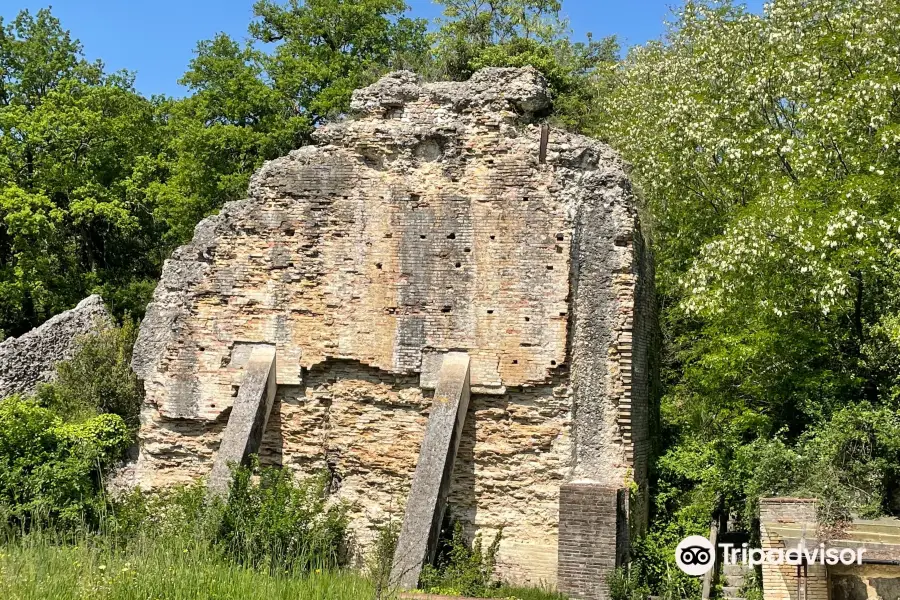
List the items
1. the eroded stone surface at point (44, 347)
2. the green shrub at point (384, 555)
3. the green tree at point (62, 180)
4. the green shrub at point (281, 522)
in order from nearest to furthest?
1. the green shrub at point (384, 555)
2. the green shrub at point (281, 522)
3. the eroded stone surface at point (44, 347)
4. the green tree at point (62, 180)

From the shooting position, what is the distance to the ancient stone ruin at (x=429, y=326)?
9523 mm

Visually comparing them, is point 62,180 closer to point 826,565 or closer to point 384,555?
point 384,555

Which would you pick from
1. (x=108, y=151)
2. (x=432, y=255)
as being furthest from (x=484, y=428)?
(x=108, y=151)

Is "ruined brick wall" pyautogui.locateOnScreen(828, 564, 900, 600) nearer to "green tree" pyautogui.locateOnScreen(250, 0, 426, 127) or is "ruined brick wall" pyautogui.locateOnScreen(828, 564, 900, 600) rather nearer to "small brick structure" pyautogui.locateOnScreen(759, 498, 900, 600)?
"small brick structure" pyautogui.locateOnScreen(759, 498, 900, 600)

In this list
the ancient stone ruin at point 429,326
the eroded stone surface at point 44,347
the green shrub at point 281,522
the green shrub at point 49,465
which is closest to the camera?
the green shrub at point 281,522

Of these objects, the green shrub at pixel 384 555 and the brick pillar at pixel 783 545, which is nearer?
the green shrub at pixel 384 555

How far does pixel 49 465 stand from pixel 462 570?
18.2ft

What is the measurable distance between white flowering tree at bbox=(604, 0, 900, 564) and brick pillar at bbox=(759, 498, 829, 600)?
5.02 ft

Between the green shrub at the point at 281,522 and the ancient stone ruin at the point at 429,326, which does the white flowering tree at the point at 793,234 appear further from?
the green shrub at the point at 281,522

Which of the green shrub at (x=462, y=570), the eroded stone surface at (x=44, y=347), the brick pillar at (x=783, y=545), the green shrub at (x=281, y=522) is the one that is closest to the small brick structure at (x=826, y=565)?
the brick pillar at (x=783, y=545)

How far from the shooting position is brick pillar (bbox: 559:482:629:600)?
862 cm

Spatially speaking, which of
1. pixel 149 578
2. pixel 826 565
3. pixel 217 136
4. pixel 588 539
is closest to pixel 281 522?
pixel 149 578

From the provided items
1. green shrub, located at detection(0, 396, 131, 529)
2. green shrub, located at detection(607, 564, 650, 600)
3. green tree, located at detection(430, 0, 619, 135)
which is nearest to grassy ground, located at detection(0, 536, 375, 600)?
green shrub, located at detection(607, 564, 650, 600)

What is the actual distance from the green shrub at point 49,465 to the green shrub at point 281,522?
6.99 ft
